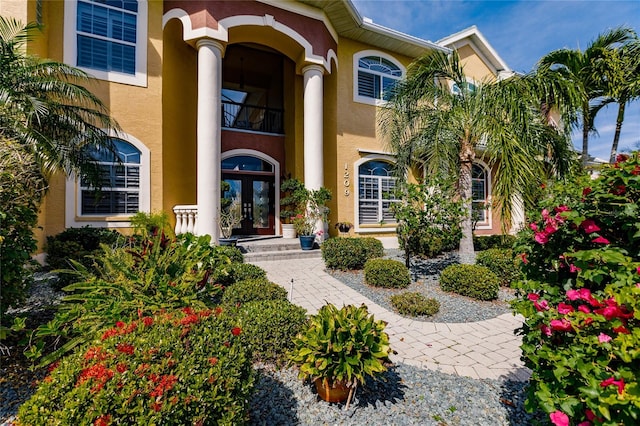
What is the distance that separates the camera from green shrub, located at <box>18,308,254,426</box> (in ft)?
4.58

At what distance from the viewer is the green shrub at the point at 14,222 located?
9.26 feet

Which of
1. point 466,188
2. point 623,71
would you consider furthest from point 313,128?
point 623,71

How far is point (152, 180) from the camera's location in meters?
8.31

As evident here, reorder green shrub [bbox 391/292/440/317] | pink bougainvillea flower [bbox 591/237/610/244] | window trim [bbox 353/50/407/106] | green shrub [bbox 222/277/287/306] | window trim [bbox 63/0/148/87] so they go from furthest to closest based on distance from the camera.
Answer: window trim [bbox 353/50/407/106] → window trim [bbox 63/0/148/87] → green shrub [bbox 391/292/440/317] → green shrub [bbox 222/277/287/306] → pink bougainvillea flower [bbox 591/237/610/244]

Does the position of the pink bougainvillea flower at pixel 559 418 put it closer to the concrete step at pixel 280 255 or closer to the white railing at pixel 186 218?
the concrete step at pixel 280 255

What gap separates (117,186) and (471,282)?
9.41 meters

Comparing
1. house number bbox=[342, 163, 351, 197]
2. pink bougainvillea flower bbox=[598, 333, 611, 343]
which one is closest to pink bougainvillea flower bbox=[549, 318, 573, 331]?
pink bougainvillea flower bbox=[598, 333, 611, 343]

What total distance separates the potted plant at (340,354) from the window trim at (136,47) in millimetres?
9127

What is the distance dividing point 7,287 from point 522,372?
559cm

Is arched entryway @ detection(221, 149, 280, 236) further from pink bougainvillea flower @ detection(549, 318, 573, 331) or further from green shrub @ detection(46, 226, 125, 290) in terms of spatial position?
pink bougainvillea flower @ detection(549, 318, 573, 331)

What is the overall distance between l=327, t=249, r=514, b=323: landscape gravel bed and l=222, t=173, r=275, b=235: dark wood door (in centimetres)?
565

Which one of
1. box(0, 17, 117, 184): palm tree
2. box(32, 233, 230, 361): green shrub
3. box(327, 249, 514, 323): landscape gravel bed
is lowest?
box(327, 249, 514, 323): landscape gravel bed

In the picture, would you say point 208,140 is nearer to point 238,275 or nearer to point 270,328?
point 238,275

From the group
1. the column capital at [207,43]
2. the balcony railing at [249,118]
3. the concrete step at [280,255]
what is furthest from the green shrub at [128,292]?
the balcony railing at [249,118]
